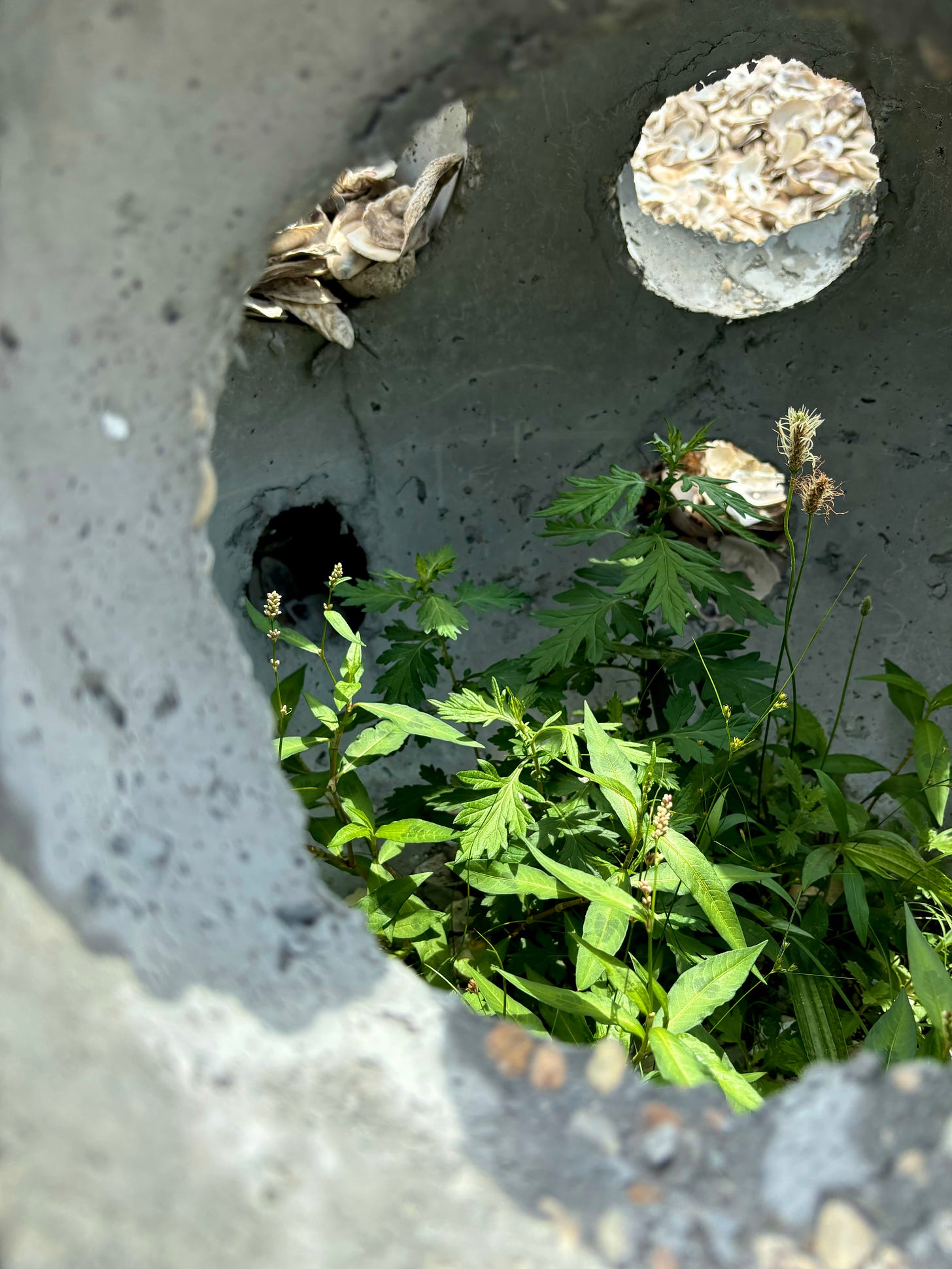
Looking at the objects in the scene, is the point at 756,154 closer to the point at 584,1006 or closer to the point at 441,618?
the point at 441,618

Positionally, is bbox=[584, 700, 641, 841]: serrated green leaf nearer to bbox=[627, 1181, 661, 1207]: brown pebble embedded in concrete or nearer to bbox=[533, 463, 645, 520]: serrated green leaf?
bbox=[533, 463, 645, 520]: serrated green leaf

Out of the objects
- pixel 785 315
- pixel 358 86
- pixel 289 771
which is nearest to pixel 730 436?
pixel 785 315

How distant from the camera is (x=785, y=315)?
6.79ft

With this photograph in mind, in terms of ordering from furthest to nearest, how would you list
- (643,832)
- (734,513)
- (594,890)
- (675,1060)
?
(734,513), (643,832), (594,890), (675,1060)

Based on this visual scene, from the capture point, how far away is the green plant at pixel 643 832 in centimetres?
102

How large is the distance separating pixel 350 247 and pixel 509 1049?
1722 millimetres

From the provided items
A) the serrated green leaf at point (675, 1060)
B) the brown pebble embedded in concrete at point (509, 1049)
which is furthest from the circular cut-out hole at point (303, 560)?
the brown pebble embedded in concrete at point (509, 1049)

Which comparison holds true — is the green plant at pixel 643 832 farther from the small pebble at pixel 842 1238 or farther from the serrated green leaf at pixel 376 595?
the small pebble at pixel 842 1238

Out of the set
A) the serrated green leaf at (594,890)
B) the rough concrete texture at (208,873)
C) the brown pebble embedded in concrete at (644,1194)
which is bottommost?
the serrated green leaf at (594,890)

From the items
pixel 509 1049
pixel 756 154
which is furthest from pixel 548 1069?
pixel 756 154

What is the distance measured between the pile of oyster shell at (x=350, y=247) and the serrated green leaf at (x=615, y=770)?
123cm

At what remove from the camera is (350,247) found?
75.6 inches

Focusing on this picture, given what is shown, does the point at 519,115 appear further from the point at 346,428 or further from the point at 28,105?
the point at 28,105

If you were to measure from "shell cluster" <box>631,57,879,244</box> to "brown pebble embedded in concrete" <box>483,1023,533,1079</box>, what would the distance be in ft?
6.30
